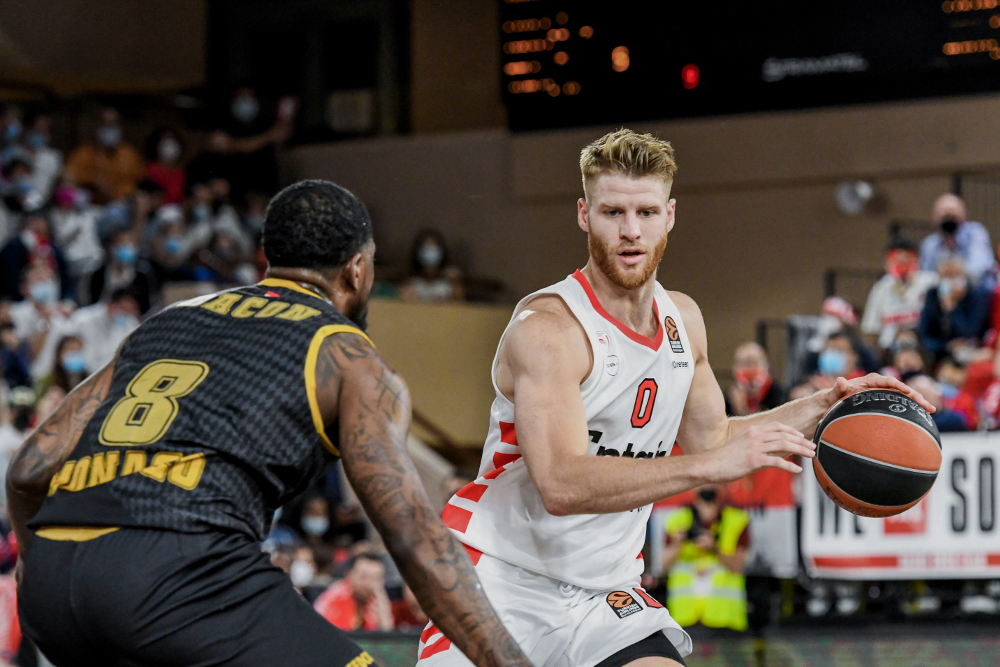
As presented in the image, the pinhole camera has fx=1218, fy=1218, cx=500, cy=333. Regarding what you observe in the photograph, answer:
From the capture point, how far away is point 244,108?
49.3 ft

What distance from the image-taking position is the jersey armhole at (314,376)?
2746 millimetres

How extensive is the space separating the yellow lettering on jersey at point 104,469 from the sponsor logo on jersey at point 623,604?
5.23 ft

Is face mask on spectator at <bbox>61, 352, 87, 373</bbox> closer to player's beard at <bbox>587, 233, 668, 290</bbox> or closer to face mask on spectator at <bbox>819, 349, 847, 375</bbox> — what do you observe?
face mask on spectator at <bbox>819, 349, 847, 375</bbox>

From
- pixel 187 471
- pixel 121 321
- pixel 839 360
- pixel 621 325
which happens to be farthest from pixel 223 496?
pixel 121 321

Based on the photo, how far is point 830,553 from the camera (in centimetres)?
727

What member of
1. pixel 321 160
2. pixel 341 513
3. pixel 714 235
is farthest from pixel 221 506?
pixel 321 160

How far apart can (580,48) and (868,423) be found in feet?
26.6

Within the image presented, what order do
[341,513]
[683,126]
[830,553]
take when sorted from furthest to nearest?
[683,126], [341,513], [830,553]

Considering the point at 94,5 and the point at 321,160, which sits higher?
the point at 94,5

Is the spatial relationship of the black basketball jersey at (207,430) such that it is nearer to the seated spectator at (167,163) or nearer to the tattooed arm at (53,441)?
the tattooed arm at (53,441)

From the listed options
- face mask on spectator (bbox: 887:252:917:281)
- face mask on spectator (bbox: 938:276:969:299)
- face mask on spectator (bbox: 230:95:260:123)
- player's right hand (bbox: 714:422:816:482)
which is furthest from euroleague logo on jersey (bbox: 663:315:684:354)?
face mask on spectator (bbox: 230:95:260:123)

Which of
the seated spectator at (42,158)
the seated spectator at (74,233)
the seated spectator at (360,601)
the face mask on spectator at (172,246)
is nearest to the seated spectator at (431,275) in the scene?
the face mask on spectator at (172,246)

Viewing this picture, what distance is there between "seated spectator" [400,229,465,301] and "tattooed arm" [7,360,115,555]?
35.9 ft

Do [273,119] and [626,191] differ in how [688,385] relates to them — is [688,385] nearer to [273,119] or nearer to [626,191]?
[626,191]
